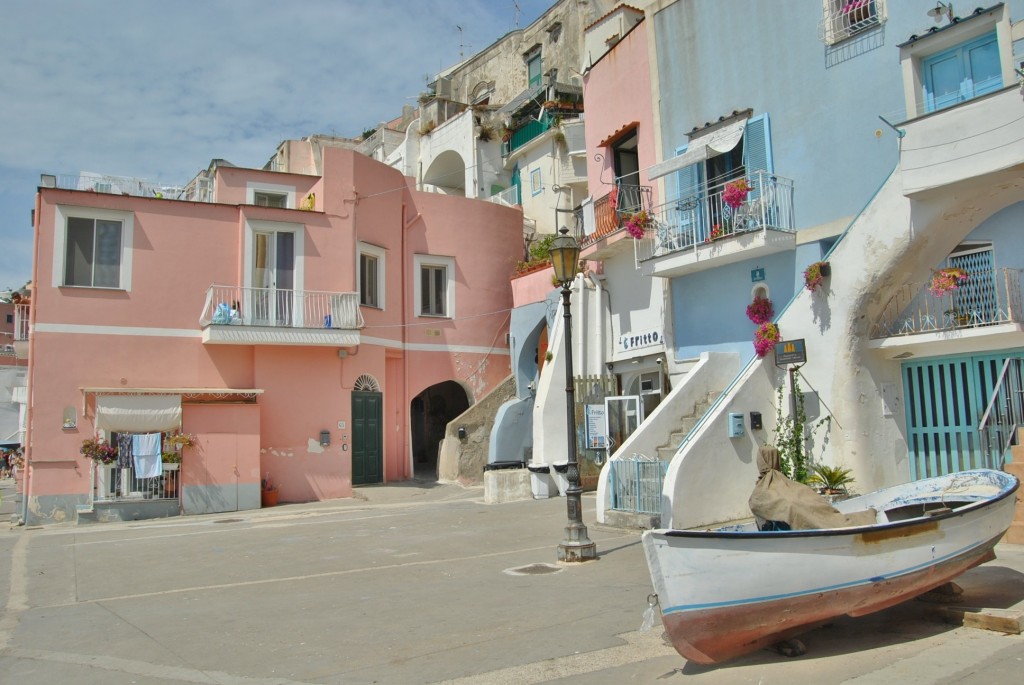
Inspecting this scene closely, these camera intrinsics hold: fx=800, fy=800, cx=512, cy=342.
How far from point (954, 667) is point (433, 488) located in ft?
55.9

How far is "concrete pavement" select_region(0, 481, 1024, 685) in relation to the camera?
6.20 metres

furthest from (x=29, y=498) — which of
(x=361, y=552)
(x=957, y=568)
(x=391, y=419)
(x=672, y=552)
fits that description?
(x=957, y=568)

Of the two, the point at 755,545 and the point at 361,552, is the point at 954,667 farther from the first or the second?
the point at 361,552

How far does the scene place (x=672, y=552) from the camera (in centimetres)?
575

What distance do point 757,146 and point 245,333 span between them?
13048 mm

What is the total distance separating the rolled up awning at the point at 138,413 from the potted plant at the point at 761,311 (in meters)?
13.4

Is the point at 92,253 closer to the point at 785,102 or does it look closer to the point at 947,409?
the point at 785,102

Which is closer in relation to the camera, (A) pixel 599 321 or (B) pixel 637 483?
(B) pixel 637 483

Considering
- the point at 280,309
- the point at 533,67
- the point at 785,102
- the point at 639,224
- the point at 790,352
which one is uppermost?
the point at 533,67

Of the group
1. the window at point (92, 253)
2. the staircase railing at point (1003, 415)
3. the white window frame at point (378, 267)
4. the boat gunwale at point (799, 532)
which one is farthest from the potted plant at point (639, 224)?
the window at point (92, 253)

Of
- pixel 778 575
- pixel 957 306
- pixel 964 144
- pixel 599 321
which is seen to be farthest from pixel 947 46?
pixel 778 575

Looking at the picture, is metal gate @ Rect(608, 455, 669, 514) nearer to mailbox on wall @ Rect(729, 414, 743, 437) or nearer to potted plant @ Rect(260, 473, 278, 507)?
mailbox on wall @ Rect(729, 414, 743, 437)

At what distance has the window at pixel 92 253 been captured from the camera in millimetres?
19734

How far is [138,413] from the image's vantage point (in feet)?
62.2
